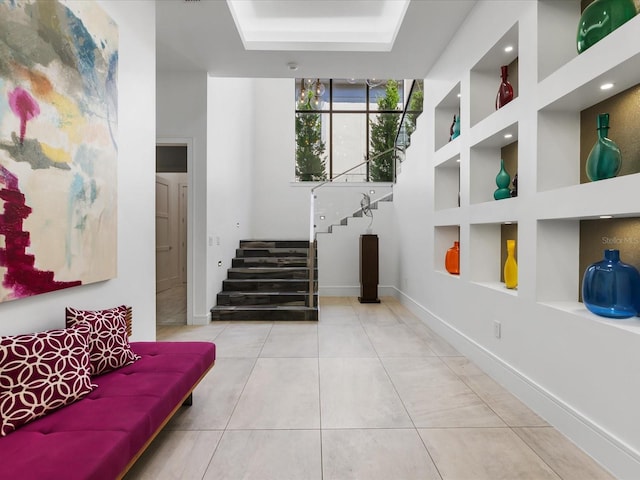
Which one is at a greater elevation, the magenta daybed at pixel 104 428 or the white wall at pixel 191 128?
the white wall at pixel 191 128

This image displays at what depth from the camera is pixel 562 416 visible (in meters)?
2.19

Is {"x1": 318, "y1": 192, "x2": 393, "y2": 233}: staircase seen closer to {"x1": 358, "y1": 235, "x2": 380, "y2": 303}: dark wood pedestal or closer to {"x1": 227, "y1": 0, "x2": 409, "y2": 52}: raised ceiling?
{"x1": 358, "y1": 235, "x2": 380, "y2": 303}: dark wood pedestal

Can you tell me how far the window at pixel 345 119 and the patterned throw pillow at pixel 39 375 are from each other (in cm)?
700

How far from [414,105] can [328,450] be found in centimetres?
543

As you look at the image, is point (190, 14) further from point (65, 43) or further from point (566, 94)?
point (566, 94)

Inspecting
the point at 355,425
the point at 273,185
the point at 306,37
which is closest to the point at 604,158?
the point at 355,425

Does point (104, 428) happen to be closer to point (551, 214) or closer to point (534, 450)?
point (534, 450)

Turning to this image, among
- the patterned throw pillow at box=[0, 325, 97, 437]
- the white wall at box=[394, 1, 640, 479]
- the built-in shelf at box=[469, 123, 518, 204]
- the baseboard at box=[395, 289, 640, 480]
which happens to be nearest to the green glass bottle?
the white wall at box=[394, 1, 640, 479]

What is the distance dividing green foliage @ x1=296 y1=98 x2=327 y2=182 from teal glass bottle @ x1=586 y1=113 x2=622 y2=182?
6.29 metres

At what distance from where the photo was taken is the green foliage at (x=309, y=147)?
8.16 m

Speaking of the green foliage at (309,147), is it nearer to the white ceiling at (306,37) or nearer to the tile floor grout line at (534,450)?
the white ceiling at (306,37)

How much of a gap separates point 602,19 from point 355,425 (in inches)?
110

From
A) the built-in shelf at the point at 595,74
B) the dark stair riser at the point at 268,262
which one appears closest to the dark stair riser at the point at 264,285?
the dark stair riser at the point at 268,262

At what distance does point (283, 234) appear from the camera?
7.90 m
